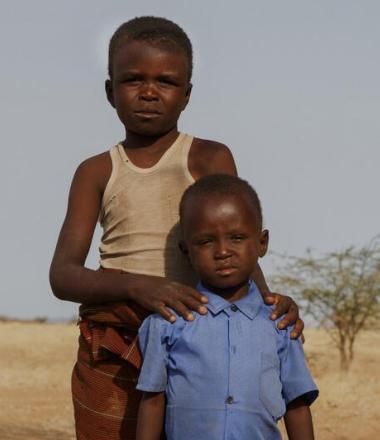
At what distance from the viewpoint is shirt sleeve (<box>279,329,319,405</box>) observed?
321cm

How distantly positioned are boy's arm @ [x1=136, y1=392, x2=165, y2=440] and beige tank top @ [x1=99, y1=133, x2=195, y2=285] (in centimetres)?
43

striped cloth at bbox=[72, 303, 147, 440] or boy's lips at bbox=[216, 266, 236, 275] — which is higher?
boy's lips at bbox=[216, 266, 236, 275]

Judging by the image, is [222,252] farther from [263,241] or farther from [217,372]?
[217,372]

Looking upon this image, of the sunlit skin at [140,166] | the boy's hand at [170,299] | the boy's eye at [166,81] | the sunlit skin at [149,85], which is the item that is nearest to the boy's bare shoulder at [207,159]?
the sunlit skin at [140,166]

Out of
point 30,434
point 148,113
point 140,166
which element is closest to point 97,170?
point 140,166

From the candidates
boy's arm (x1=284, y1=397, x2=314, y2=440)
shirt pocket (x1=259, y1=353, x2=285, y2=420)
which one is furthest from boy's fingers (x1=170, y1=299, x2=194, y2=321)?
boy's arm (x1=284, y1=397, x2=314, y2=440)

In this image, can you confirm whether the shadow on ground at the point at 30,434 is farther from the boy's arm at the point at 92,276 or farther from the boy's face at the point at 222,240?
the boy's face at the point at 222,240

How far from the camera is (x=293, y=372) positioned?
322 cm

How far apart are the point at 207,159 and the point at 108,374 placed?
80cm

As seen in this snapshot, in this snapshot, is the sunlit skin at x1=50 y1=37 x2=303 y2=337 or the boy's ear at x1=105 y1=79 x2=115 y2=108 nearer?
the sunlit skin at x1=50 y1=37 x2=303 y2=337

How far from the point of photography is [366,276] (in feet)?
53.7

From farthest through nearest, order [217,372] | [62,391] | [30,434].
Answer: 1. [62,391]
2. [30,434]
3. [217,372]

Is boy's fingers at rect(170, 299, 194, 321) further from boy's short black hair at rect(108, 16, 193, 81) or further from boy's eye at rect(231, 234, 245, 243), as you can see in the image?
boy's short black hair at rect(108, 16, 193, 81)

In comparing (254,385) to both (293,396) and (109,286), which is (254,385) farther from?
(109,286)
